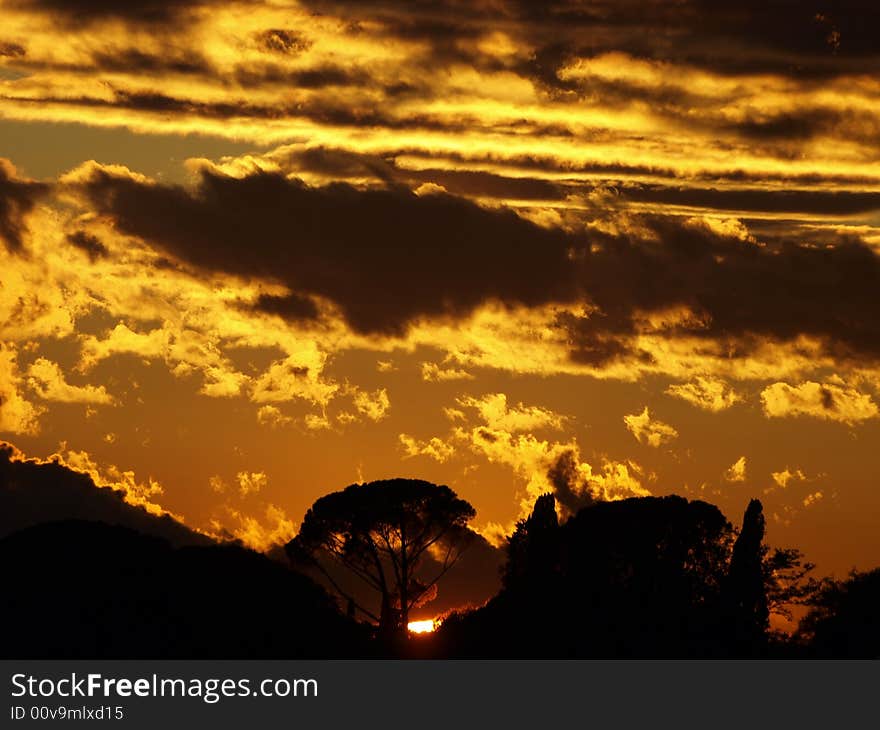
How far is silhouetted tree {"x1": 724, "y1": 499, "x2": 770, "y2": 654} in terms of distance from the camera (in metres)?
170

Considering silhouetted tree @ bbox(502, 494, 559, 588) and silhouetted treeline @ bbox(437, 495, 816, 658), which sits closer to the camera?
silhouetted treeline @ bbox(437, 495, 816, 658)

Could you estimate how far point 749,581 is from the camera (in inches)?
6969

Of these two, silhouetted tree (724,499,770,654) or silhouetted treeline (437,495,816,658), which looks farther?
silhouetted tree (724,499,770,654)

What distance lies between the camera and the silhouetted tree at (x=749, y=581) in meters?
170

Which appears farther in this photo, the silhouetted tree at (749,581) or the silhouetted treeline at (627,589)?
the silhouetted tree at (749,581)

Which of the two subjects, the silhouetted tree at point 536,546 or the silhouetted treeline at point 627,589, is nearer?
the silhouetted treeline at point 627,589
